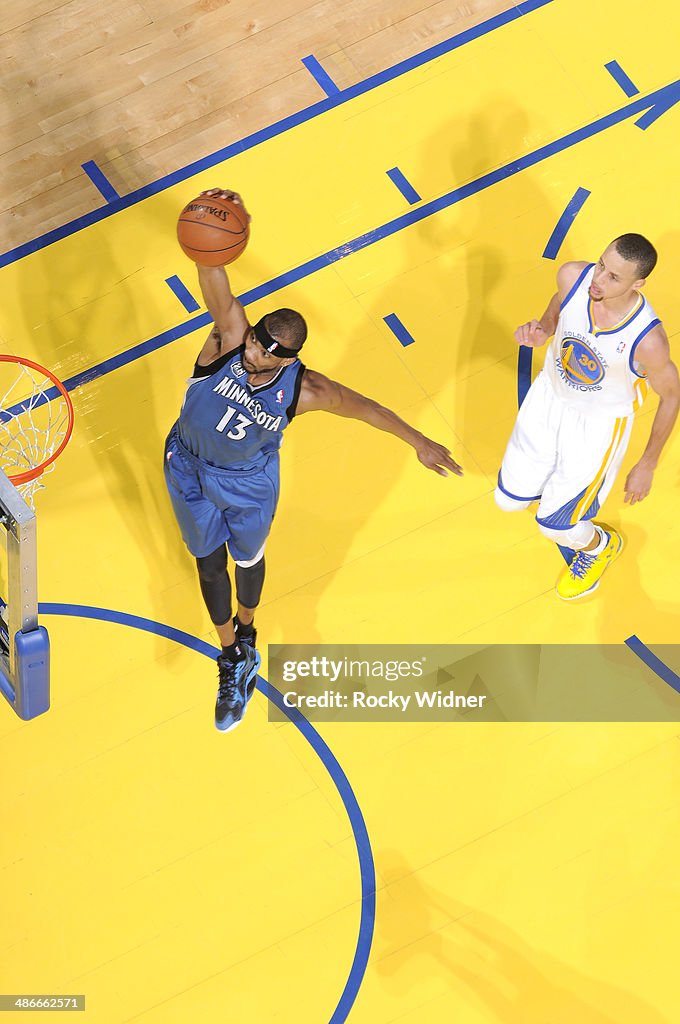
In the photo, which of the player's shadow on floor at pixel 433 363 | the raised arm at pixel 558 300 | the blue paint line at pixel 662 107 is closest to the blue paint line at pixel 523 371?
the player's shadow on floor at pixel 433 363

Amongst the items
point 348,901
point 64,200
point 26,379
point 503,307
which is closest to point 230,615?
Result: point 348,901

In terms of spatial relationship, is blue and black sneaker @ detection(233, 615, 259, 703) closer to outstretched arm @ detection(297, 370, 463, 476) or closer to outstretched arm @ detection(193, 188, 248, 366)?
outstretched arm @ detection(297, 370, 463, 476)

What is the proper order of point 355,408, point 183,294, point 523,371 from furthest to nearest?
point 183,294, point 523,371, point 355,408

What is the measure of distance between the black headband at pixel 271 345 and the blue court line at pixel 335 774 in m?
2.01

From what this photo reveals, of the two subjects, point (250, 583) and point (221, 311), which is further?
point (250, 583)

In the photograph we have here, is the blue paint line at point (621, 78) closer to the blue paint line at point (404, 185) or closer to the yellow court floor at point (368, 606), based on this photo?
the yellow court floor at point (368, 606)

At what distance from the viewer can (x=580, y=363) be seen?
5988mm

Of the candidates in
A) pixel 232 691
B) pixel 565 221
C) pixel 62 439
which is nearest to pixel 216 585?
pixel 232 691

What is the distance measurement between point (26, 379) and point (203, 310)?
110 cm

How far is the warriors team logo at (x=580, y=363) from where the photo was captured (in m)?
5.92

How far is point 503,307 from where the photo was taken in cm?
750

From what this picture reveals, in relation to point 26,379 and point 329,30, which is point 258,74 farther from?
point 26,379

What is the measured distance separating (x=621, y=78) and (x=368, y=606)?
148 inches

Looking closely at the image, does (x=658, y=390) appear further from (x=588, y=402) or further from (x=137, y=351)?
(x=137, y=351)
